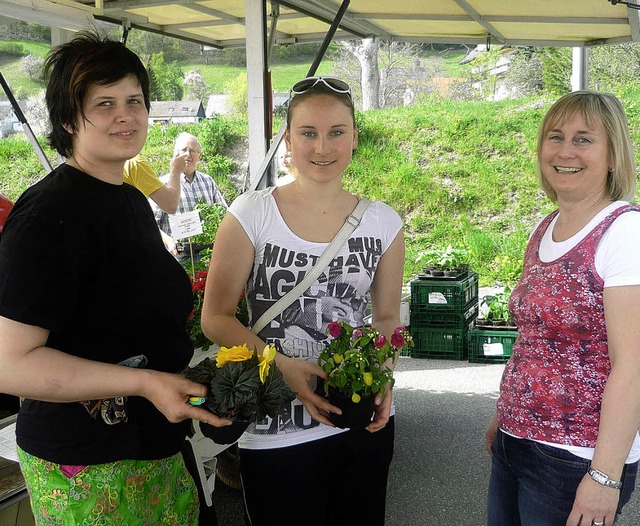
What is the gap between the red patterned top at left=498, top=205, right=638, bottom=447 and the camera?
146 cm

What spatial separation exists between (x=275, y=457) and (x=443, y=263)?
491 centimetres

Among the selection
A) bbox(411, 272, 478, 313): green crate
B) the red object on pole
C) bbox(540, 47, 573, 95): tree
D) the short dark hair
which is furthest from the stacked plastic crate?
bbox(540, 47, 573, 95): tree

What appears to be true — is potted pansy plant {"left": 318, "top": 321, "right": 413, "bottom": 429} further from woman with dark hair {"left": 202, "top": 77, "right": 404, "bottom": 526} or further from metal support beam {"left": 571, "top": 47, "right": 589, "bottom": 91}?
metal support beam {"left": 571, "top": 47, "right": 589, "bottom": 91}

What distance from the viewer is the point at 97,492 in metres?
1.26

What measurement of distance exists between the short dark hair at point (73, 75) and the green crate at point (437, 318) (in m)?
4.88

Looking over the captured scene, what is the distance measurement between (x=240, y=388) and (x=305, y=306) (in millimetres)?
413

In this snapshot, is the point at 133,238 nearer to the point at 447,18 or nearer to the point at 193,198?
the point at 447,18

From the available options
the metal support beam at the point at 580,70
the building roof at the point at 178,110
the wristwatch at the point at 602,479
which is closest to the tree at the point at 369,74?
the building roof at the point at 178,110

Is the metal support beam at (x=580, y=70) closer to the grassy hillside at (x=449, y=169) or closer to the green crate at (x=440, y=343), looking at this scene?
the green crate at (x=440, y=343)

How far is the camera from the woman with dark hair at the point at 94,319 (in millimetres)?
1123

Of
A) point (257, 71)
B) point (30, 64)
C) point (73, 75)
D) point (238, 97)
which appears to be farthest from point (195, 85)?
point (73, 75)

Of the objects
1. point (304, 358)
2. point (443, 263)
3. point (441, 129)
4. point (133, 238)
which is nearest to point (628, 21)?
point (443, 263)

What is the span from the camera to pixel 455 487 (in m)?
3.48

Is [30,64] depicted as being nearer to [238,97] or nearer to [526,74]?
[238,97]
